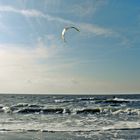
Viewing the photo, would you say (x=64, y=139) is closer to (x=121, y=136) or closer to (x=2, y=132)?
(x=121, y=136)

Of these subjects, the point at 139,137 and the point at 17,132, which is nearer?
the point at 139,137

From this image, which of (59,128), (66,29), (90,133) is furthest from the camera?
(59,128)

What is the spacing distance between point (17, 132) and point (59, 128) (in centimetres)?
276

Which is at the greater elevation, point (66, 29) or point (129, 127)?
point (66, 29)

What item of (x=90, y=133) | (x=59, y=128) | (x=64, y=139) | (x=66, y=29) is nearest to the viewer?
(x=66, y=29)

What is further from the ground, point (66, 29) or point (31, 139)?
point (66, 29)

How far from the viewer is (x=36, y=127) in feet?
72.0

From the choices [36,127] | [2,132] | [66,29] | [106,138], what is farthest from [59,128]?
[66,29]

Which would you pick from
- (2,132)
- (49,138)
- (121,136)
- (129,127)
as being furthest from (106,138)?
(2,132)

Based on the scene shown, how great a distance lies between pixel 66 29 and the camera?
12695 millimetres

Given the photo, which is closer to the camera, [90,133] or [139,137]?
[139,137]

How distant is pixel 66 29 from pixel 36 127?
417 inches

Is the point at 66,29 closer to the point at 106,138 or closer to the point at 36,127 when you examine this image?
the point at 106,138

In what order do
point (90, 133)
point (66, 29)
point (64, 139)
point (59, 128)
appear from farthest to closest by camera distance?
point (59, 128), point (90, 133), point (64, 139), point (66, 29)
